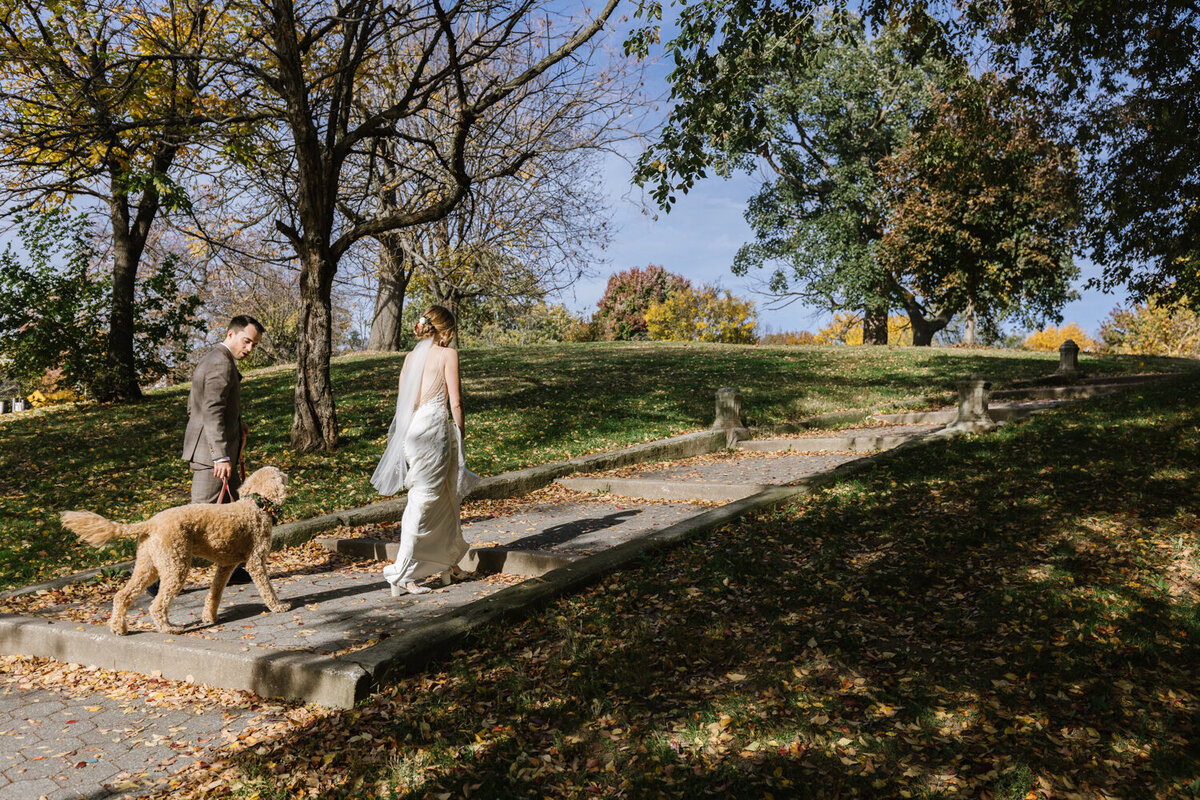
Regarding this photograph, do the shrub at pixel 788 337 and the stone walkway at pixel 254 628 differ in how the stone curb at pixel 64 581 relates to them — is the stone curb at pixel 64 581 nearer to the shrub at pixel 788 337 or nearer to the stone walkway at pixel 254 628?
the stone walkway at pixel 254 628

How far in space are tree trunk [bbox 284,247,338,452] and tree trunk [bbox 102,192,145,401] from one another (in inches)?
300

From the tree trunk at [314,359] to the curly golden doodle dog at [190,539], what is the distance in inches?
202

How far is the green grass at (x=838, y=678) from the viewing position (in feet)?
11.4

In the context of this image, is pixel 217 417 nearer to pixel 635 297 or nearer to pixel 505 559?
pixel 505 559

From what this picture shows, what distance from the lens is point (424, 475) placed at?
5.75 metres

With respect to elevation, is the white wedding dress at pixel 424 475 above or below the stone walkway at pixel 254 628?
above

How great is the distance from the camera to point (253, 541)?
5227 millimetres

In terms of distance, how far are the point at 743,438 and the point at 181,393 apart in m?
13.0

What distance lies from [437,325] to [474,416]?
7330 mm

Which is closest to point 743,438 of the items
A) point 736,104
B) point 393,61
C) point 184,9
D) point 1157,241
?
point 736,104

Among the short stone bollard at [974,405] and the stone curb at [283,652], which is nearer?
the stone curb at [283,652]

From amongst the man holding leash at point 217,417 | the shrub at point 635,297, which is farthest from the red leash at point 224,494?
the shrub at point 635,297

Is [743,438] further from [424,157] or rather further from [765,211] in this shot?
[765,211]

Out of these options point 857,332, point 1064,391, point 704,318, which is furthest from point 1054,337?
point 1064,391
